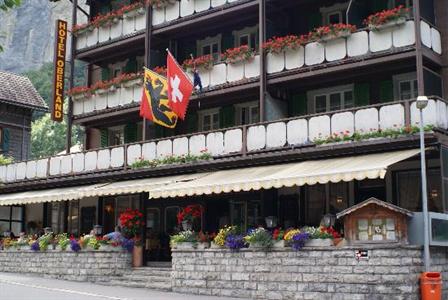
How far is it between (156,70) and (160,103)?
248cm

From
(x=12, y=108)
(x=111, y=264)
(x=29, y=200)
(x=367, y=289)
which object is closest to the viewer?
(x=367, y=289)

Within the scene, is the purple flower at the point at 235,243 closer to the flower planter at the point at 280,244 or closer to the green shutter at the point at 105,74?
the flower planter at the point at 280,244

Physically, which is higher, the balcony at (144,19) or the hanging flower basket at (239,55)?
the balcony at (144,19)

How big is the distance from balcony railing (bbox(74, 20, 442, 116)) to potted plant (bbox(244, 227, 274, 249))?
707 cm

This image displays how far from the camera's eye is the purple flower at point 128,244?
26219mm

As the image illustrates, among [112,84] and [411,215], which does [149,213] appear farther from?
[411,215]

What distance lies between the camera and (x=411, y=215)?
696 inches

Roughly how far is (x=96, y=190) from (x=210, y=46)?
8323 millimetres

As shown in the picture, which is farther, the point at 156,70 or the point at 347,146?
the point at 156,70

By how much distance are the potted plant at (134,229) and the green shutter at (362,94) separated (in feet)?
32.2

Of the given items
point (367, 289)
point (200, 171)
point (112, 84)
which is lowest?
point (367, 289)

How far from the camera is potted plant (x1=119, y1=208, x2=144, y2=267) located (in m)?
26.5

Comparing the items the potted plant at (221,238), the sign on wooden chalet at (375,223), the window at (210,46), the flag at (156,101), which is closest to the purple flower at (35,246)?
the flag at (156,101)

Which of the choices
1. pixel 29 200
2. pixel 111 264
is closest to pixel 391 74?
pixel 111 264
